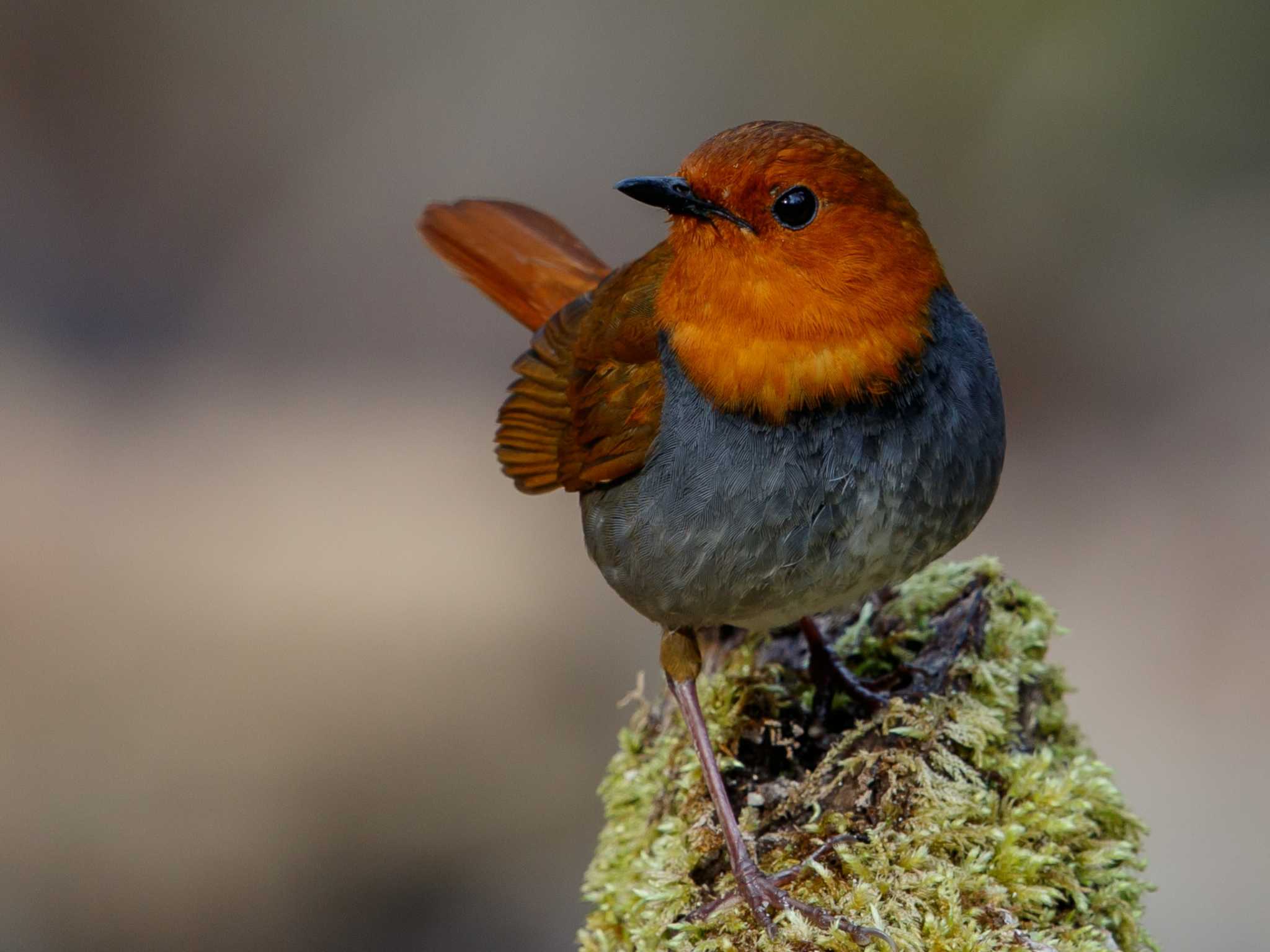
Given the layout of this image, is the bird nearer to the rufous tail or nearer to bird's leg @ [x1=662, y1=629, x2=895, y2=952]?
bird's leg @ [x1=662, y1=629, x2=895, y2=952]

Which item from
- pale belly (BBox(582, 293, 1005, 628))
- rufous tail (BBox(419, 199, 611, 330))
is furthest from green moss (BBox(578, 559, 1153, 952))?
rufous tail (BBox(419, 199, 611, 330))

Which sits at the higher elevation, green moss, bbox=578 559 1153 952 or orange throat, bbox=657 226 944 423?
orange throat, bbox=657 226 944 423

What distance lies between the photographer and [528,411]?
387cm

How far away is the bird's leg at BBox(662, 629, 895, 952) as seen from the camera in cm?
263

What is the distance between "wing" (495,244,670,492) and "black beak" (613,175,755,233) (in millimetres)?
452

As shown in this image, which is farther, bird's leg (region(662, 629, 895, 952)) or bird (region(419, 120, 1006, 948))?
bird (region(419, 120, 1006, 948))

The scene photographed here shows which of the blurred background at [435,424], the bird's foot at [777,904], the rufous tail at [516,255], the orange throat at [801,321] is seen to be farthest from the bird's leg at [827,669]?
the blurred background at [435,424]

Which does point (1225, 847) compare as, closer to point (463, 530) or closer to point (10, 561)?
point (463, 530)

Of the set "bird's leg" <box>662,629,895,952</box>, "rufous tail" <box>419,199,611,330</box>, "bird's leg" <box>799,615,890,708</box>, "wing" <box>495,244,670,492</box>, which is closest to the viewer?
"bird's leg" <box>662,629,895,952</box>

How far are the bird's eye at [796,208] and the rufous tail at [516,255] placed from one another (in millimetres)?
1597

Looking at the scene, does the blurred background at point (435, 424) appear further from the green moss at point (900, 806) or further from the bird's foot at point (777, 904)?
the bird's foot at point (777, 904)

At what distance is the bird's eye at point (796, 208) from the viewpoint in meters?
2.79

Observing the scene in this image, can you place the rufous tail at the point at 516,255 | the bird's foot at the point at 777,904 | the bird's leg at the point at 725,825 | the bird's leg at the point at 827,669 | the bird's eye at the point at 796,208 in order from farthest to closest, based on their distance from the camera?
the rufous tail at the point at 516,255 < the bird's leg at the point at 827,669 < the bird's eye at the point at 796,208 < the bird's leg at the point at 725,825 < the bird's foot at the point at 777,904

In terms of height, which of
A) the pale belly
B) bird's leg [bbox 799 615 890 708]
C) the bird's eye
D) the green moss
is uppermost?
the bird's eye
